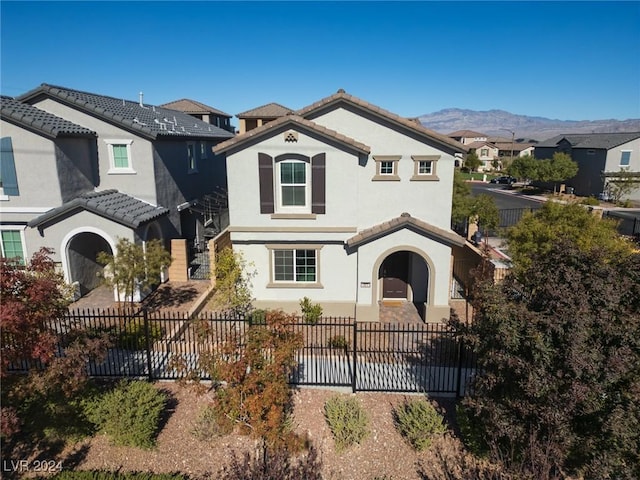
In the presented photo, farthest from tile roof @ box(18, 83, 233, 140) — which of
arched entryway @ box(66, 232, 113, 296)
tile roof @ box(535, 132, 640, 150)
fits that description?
tile roof @ box(535, 132, 640, 150)

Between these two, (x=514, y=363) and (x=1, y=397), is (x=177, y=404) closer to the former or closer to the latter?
(x=1, y=397)

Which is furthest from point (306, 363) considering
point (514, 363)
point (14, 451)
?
point (14, 451)

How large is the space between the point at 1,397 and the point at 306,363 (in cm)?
788

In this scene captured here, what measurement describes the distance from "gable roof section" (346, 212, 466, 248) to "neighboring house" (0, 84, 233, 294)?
30.3 feet

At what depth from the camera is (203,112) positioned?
42250 millimetres

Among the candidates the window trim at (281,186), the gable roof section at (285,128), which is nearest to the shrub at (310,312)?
the window trim at (281,186)

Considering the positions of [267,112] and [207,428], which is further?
[267,112]

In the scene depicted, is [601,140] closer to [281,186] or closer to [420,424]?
[281,186]

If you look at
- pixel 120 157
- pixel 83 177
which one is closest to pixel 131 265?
pixel 83 177

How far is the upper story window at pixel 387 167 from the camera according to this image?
16.2 metres

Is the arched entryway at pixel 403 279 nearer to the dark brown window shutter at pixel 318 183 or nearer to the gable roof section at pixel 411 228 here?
the gable roof section at pixel 411 228

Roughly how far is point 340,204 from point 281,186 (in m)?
2.43

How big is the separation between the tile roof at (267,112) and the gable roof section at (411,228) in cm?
2972

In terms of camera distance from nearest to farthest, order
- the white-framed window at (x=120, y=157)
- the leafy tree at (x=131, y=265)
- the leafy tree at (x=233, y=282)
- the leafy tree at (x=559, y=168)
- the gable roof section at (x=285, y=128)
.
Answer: the gable roof section at (x=285, y=128) < the leafy tree at (x=131, y=265) < the leafy tree at (x=233, y=282) < the white-framed window at (x=120, y=157) < the leafy tree at (x=559, y=168)
